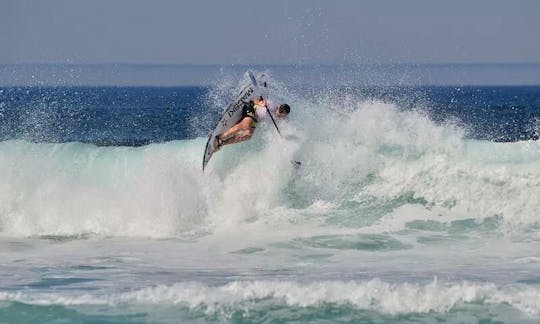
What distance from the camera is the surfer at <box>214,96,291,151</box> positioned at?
18875mm

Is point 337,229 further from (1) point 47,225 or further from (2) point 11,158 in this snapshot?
(2) point 11,158

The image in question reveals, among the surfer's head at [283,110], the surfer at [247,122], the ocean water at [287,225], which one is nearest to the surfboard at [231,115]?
the surfer at [247,122]

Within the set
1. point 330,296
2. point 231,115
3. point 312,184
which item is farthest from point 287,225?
point 330,296

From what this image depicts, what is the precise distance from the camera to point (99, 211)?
19531mm

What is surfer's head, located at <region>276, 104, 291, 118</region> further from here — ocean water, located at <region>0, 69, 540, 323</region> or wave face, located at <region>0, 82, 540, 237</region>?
wave face, located at <region>0, 82, 540, 237</region>

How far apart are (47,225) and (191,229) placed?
3.26 metres

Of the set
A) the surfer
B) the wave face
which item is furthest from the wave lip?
the surfer

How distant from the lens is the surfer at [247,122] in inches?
743

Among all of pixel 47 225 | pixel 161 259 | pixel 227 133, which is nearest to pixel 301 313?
pixel 161 259

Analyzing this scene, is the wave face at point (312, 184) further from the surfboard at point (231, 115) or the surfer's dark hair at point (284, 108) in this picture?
the surfer's dark hair at point (284, 108)

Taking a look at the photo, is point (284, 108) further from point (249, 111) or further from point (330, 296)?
point (330, 296)

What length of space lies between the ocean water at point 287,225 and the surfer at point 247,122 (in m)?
1.14

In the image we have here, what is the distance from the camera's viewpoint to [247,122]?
19.0m

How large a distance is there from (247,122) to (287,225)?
2.36 m
